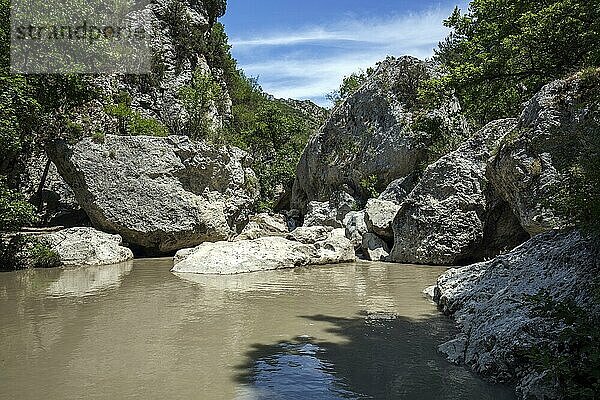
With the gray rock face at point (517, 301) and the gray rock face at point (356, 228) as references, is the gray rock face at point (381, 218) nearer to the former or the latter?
the gray rock face at point (356, 228)

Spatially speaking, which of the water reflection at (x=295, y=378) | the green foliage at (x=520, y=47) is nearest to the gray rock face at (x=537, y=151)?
the green foliage at (x=520, y=47)

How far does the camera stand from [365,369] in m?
5.38

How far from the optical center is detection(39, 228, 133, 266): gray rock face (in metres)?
14.7

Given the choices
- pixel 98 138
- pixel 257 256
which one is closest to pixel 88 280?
pixel 257 256

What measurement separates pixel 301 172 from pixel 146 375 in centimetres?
2490

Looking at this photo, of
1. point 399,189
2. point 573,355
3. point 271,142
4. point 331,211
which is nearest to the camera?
point 573,355

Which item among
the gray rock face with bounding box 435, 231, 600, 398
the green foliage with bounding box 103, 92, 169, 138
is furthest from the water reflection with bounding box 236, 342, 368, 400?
the green foliage with bounding box 103, 92, 169, 138

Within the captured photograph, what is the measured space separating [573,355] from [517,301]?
1.35m

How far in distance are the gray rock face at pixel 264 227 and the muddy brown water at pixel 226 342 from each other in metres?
10.2

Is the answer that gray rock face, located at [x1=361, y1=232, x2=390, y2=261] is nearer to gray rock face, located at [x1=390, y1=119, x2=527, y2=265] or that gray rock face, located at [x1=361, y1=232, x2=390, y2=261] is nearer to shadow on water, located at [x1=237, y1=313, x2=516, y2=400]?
gray rock face, located at [x1=390, y1=119, x2=527, y2=265]

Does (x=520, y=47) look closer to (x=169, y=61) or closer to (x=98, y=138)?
(x=98, y=138)

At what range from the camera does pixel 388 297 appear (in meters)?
9.66

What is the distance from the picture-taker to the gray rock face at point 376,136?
21.7 m

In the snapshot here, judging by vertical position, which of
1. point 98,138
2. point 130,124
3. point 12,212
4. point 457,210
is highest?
point 130,124
